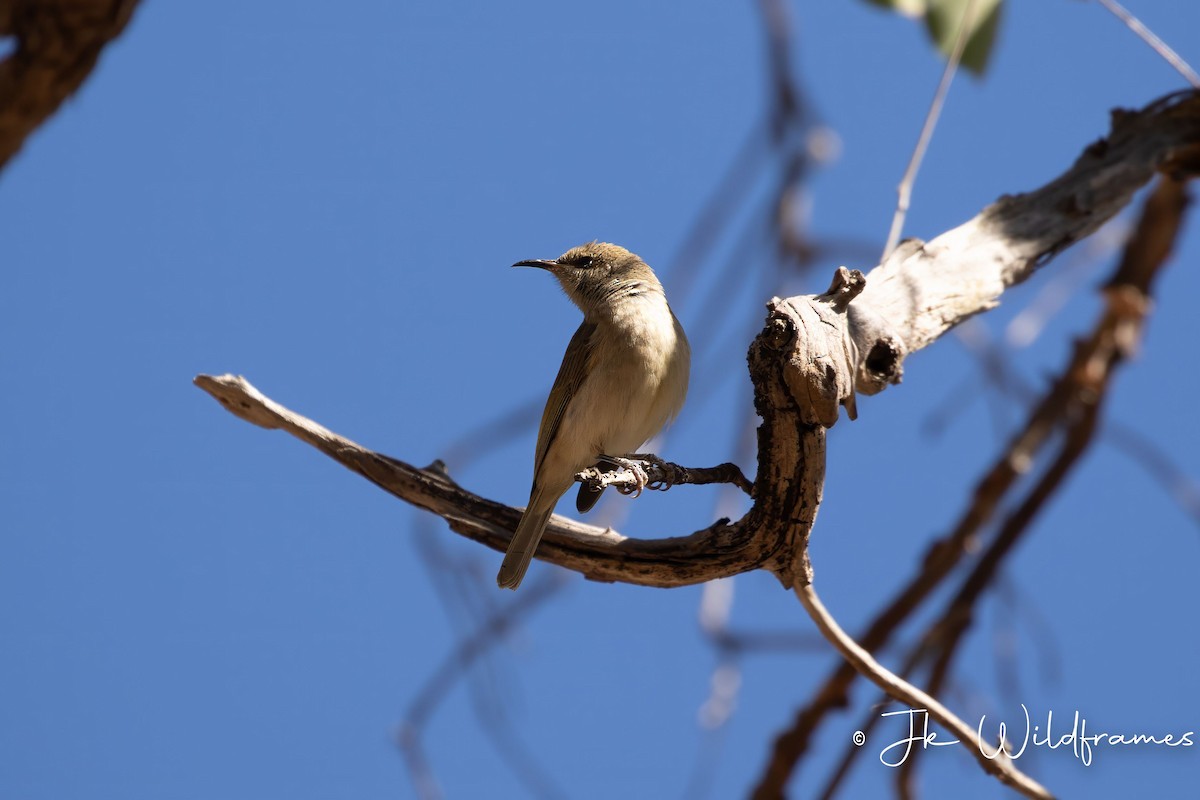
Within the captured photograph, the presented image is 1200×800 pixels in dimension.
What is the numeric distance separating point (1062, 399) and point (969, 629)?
4.45 feet

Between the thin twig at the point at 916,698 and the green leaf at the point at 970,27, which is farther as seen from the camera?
the green leaf at the point at 970,27

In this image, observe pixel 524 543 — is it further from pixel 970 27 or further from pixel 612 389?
pixel 970 27

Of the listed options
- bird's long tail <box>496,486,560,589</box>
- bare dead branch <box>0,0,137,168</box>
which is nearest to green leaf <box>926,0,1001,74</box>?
bird's long tail <box>496,486,560,589</box>

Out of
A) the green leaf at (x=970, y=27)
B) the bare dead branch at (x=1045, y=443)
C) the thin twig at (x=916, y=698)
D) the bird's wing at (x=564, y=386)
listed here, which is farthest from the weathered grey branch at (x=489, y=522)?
the green leaf at (x=970, y=27)

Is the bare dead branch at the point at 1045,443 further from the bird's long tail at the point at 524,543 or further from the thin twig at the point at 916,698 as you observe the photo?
the bird's long tail at the point at 524,543

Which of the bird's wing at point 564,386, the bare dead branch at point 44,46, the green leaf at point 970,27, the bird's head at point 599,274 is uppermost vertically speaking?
the green leaf at point 970,27

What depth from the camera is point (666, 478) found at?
4125mm

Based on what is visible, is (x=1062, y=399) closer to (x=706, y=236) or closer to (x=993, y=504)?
(x=993, y=504)

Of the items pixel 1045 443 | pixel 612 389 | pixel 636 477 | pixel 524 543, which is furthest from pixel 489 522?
pixel 1045 443

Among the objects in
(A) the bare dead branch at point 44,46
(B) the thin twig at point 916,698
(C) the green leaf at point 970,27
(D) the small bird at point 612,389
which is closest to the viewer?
(A) the bare dead branch at point 44,46

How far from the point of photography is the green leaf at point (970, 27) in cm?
421

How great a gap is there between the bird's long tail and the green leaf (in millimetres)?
2365

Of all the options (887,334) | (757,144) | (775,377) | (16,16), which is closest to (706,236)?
(757,144)

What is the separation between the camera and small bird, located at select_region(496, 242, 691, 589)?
480 centimetres
